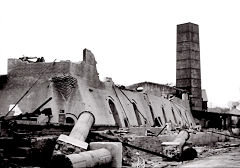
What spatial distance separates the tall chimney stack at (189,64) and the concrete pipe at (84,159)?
106 ft

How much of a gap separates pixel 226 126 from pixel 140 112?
17509mm

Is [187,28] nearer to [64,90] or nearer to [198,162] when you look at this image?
[64,90]

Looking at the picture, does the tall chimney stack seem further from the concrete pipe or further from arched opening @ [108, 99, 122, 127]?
the concrete pipe

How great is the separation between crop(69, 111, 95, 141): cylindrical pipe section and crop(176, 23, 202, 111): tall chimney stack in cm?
2981

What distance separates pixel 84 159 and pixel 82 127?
3.16 m

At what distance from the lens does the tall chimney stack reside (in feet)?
134

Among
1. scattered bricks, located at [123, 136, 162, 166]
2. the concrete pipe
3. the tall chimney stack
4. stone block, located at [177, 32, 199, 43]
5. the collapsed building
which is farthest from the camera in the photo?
stone block, located at [177, 32, 199, 43]

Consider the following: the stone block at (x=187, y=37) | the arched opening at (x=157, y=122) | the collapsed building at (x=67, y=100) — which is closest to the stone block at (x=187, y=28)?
the stone block at (x=187, y=37)

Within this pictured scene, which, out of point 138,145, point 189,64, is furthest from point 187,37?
point 138,145

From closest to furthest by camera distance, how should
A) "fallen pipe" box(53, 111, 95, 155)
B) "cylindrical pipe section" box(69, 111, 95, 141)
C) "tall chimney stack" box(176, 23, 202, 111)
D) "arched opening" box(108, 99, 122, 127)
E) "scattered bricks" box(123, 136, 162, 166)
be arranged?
"fallen pipe" box(53, 111, 95, 155) < "cylindrical pipe section" box(69, 111, 95, 141) < "scattered bricks" box(123, 136, 162, 166) < "arched opening" box(108, 99, 122, 127) < "tall chimney stack" box(176, 23, 202, 111)

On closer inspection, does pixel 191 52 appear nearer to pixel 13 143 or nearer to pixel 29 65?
pixel 29 65

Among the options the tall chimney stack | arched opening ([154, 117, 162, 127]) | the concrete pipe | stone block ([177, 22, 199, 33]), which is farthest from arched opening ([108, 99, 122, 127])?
stone block ([177, 22, 199, 33])

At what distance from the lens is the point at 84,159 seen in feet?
27.8

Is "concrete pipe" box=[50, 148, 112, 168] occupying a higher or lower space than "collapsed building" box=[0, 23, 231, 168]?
lower
